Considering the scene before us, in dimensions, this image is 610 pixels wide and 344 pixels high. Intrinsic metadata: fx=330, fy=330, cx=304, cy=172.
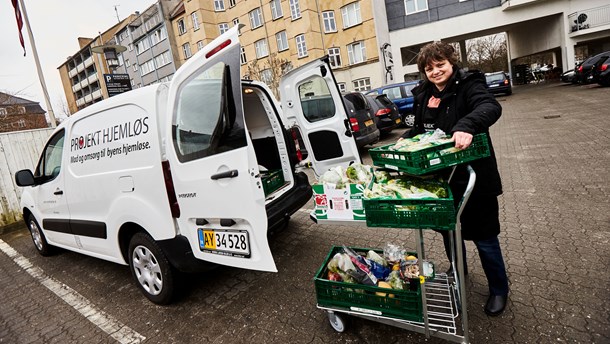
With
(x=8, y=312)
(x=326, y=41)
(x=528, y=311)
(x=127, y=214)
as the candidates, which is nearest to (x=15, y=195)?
(x=8, y=312)

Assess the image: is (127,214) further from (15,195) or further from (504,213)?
(15,195)

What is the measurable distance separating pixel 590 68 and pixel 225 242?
19959mm

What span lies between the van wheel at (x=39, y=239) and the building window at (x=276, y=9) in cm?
2433

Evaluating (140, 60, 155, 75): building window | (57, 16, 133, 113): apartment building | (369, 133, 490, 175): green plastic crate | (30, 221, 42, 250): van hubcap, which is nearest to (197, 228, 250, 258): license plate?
(369, 133, 490, 175): green plastic crate

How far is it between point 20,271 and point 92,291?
5.79 feet

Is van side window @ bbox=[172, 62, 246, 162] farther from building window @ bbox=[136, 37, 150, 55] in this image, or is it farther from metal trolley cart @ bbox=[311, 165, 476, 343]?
building window @ bbox=[136, 37, 150, 55]

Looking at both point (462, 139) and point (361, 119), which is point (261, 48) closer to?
point (361, 119)

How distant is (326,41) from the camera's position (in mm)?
24375

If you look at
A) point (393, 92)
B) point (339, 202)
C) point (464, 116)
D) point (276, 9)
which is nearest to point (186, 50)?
point (276, 9)

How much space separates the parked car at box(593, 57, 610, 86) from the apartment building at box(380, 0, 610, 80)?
17.1 ft

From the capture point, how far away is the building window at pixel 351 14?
2266 cm

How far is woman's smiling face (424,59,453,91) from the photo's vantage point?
2129 mm

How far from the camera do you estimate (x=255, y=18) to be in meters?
27.1

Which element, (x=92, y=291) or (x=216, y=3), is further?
(x=216, y=3)
